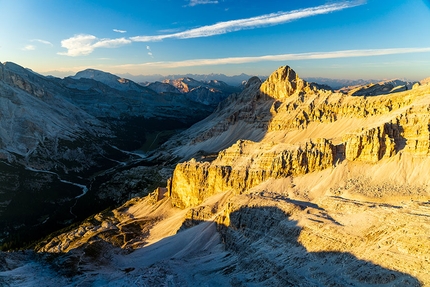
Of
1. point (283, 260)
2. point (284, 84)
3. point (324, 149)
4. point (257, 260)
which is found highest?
point (284, 84)

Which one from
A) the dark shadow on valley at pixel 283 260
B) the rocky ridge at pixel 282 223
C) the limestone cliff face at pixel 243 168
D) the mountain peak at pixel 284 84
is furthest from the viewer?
the mountain peak at pixel 284 84

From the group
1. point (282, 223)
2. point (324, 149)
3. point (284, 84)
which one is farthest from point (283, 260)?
point (284, 84)

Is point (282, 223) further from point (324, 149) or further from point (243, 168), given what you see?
point (243, 168)

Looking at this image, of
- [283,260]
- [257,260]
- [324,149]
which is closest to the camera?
[283,260]

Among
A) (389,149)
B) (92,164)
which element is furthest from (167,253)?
(92,164)

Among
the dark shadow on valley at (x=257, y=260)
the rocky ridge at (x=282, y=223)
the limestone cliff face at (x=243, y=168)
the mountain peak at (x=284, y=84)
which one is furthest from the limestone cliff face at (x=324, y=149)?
the mountain peak at (x=284, y=84)

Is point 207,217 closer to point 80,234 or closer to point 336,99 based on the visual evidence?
point 80,234

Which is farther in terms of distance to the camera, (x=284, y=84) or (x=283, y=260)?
(x=284, y=84)

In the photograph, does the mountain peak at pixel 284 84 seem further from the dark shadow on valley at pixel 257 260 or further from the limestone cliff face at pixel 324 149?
the dark shadow on valley at pixel 257 260

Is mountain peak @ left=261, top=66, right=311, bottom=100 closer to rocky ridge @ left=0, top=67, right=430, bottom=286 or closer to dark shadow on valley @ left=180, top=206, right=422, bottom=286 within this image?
rocky ridge @ left=0, top=67, right=430, bottom=286
